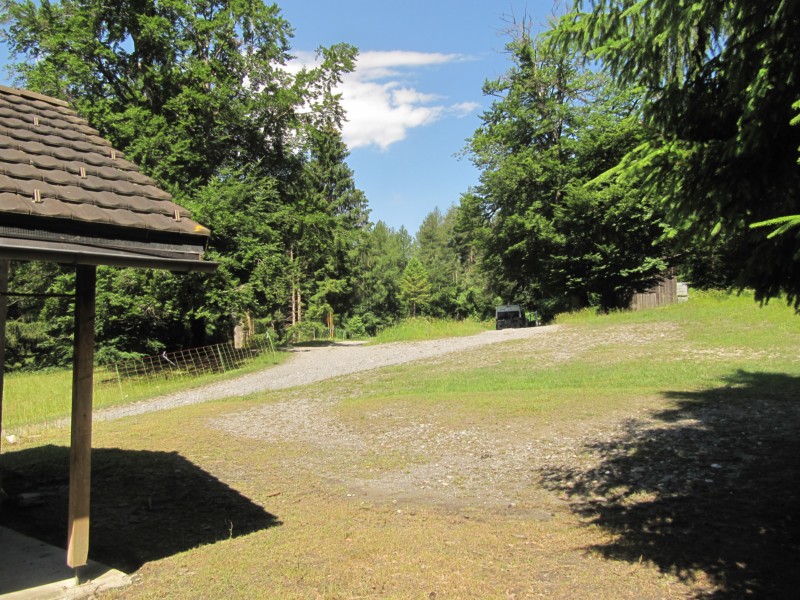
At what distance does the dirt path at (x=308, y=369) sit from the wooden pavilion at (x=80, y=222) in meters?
9.57

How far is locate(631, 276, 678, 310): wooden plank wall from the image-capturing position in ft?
97.6

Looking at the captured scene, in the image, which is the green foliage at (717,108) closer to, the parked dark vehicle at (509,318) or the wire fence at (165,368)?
the wire fence at (165,368)

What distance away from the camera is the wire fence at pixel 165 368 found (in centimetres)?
1842

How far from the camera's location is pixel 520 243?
1315 inches

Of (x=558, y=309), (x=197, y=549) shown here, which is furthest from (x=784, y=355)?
(x=558, y=309)

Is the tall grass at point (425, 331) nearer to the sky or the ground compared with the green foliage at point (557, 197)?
nearer to the ground

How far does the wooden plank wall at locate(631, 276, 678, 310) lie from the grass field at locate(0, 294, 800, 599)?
1777 centimetres

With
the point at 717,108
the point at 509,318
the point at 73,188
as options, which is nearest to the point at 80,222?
the point at 73,188

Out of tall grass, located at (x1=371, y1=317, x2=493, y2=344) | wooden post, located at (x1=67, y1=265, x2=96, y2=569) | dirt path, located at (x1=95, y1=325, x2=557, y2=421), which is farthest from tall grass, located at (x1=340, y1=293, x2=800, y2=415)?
tall grass, located at (x1=371, y1=317, x2=493, y2=344)

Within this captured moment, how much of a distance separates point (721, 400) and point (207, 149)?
70.8 feet

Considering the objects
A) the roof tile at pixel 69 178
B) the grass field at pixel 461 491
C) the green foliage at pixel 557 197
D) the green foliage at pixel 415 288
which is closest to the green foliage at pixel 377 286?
the green foliage at pixel 415 288

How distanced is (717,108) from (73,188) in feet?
13.8

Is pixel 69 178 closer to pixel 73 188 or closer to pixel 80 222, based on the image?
pixel 73 188

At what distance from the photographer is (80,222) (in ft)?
10.5
